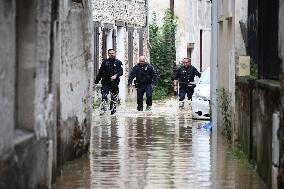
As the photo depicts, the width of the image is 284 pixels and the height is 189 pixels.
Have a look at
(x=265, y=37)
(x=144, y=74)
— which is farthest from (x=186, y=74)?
(x=265, y=37)

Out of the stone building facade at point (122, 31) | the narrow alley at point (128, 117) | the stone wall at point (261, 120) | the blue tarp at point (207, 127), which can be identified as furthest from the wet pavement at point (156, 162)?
the stone building facade at point (122, 31)

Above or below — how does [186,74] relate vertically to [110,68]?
below

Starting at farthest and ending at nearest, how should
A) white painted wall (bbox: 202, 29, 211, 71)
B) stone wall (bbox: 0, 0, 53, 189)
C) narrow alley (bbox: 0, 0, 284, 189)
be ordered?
white painted wall (bbox: 202, 29, 211, 71) < narrow alley (bbox: 0, 0, 284, 189) < stone wall (bbox: 0, 0, 53, 189)

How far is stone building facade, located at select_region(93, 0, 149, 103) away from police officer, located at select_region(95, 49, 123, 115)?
11.3 ft

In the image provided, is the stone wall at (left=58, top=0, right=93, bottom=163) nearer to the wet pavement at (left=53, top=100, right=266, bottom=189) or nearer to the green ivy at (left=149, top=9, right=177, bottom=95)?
the wet pavement at (left=53, top=100, right=266, bottom=189)

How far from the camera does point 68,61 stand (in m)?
13.9

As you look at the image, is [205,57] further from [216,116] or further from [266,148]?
[266,148]

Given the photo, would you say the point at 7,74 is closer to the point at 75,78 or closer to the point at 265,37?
the point at 75,78

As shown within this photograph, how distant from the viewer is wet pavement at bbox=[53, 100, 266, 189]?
12336mm

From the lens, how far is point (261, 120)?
12633 mm

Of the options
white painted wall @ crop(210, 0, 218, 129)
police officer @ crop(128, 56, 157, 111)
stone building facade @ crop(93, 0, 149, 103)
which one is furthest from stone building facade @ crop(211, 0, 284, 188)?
stone building facade @ crop(93, 0, 149, 103)

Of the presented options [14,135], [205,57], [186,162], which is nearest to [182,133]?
[186,162]

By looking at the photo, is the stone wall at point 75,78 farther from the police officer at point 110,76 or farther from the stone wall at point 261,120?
the police officer at point 110,76

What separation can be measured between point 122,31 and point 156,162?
22.0 meters
